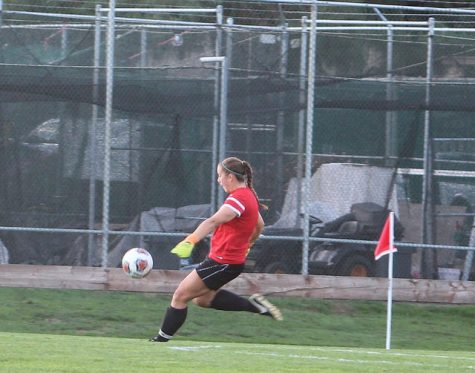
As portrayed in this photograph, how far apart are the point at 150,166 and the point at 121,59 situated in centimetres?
163

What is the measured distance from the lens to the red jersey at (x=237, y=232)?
9352 millimetres

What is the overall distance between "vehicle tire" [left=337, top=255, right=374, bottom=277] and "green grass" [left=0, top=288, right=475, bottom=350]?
39cm

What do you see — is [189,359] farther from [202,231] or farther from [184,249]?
[202,231]

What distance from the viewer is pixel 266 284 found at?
1350 cm

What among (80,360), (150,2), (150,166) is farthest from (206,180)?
(150,2)

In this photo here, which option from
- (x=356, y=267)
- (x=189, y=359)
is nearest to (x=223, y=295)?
(x=189, y=359)

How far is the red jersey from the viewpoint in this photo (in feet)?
30.7

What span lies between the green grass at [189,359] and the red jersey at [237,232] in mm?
802

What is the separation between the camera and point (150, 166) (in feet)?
44.7

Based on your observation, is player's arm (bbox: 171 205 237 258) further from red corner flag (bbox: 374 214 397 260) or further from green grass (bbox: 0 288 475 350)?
green grass (bbox: 0 288 475 350)

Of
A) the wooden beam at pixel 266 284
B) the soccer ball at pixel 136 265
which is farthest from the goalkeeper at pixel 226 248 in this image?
the wooden beam at pixel 266 284

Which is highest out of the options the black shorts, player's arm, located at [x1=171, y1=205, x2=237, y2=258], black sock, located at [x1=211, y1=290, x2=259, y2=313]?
player's arm, located at [x1=171, y1=205, x2=237, y2=258]

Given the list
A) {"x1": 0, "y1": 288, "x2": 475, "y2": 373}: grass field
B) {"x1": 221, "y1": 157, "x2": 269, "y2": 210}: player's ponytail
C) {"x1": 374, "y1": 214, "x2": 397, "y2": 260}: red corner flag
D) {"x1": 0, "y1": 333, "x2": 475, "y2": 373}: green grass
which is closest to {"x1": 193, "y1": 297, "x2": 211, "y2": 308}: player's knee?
{"x1": 0, "y1": 288, "x2": 475, "y2": 373}: grass field

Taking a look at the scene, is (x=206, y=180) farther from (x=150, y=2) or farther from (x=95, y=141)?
(x=150, y=2)
